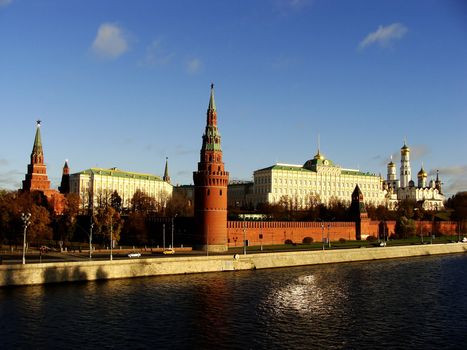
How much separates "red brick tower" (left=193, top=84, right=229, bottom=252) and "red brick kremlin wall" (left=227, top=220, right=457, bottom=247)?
5804mm

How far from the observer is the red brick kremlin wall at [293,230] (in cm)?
9056

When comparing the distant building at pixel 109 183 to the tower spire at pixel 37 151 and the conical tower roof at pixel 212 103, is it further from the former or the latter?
the conical tower roof at pixel 212 103

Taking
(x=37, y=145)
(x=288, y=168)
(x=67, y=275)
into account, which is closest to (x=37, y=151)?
(x=37, y=145)

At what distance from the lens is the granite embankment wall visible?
53719mm

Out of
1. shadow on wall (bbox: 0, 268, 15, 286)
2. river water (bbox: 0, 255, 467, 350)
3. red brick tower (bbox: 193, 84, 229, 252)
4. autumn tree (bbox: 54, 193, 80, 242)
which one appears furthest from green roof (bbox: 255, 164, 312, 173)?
shadow on wall (bbox: 0, 268, 15, 286)

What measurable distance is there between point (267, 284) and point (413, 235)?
7870 centimetres

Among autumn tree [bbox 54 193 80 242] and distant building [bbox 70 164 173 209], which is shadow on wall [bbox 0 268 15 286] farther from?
distant building [bbox 70 164 173 209]

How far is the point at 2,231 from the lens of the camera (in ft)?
268

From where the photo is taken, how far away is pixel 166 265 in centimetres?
6344

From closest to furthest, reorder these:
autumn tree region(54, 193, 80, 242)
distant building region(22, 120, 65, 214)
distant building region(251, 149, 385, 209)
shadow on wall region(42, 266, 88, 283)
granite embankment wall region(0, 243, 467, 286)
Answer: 1. granite embankment wall region(0, 243, 467, 286)
2. shadow on wall region(42, 266, 88, 283)
3. autumn tree region(54, 193, 80, 242)
4. distant building region(22, 120, 65, 214)
5. distant building region(251, 149, 385, 209)

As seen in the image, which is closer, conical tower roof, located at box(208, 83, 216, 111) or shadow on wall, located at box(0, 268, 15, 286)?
shadow on wall, located at box(0, 268, 15, 286)

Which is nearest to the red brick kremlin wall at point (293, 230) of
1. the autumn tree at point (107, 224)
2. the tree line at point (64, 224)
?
the tree line at point (64, 224)

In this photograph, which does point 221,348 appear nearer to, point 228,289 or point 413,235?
point 228,289

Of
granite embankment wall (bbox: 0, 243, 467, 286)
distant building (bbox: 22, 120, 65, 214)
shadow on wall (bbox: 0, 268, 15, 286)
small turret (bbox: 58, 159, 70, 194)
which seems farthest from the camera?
small turret (bbox: 58, 159, 70, 194)
